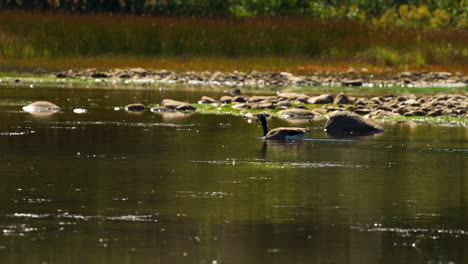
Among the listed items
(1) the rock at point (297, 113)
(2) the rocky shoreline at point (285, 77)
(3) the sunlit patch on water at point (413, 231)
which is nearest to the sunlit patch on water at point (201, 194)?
(3) the sunlit patch on water at point (413, 231)

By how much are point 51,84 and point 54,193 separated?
3378 centimetres

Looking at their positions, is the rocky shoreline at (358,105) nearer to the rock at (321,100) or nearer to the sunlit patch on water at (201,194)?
the rock at (321,100)

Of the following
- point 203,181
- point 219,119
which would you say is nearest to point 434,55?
point 219,119

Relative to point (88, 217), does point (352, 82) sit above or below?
below

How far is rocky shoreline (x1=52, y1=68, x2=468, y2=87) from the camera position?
52062 mm

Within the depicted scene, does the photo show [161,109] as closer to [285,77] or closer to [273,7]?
[285,77]

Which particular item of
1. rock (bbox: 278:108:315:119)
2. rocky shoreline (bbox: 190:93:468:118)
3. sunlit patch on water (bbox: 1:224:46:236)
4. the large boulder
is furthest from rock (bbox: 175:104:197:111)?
sunlit patch on water (bbox: 1:224:46:236)

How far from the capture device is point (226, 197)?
51.6ft

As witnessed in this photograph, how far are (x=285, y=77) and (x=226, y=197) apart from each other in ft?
124

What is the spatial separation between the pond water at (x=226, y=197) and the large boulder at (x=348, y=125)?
0.75m

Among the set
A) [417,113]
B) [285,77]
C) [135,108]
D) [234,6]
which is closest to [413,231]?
[417,113]

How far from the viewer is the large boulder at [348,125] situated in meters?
27.5

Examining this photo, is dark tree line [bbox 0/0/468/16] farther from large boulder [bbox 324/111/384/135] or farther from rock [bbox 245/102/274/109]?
large boulder [bbox 324/111/384/135]

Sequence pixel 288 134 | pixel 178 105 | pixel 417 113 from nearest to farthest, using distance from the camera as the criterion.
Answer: pixel 288 134
pixel 417 113
pixel 178 105
